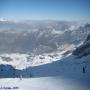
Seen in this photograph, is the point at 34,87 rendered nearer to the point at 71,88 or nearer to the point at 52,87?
the point at 52,87

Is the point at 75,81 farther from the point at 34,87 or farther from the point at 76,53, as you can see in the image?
the point at 76,53

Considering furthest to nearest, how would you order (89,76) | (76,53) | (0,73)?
(76,53) < (0,73) < (89,76)

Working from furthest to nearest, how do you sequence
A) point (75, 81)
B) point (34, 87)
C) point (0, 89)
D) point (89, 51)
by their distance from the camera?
point (89, 51) < point (75, 81) < point (34, 87) < point (0, 89)

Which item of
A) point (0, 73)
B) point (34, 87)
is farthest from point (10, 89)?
point (0, 73)

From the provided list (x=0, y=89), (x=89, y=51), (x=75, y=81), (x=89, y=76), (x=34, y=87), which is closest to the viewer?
(x=0, y=89)

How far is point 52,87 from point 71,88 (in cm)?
263

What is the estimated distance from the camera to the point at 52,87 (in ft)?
113

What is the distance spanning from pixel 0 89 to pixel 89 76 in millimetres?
15039

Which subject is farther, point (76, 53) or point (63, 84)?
point (76, 53)

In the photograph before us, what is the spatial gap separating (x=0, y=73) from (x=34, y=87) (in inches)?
1625

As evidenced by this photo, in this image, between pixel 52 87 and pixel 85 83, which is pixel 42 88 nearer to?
pixel 52 87

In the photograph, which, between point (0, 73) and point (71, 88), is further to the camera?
point (0, 73)

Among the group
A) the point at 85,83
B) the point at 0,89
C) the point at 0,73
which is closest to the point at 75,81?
the point at 85,83

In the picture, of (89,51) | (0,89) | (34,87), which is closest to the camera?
(0,89)
